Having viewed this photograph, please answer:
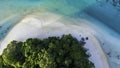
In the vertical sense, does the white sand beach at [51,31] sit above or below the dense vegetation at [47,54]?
above

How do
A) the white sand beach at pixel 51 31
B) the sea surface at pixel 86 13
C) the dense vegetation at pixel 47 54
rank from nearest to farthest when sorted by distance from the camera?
the dense vegetation at pixel 47 54 → the white sand beach at pixel 51 31 → the sea surface at pixel 86 13

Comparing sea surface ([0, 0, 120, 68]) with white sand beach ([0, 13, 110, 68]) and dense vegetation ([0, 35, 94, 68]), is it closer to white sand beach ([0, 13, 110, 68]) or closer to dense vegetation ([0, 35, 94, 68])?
white sand beach ([0, 13, 110, 68])

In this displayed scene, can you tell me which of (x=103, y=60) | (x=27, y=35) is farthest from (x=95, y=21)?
(x=27, y=35)

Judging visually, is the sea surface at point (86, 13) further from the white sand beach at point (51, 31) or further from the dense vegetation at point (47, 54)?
the dense vegetation at point (47, 54)

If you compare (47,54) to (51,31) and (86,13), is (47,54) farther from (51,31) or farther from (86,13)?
(86,13)

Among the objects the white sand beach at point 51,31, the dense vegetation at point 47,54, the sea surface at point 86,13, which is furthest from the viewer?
the sea surface at point 86,13

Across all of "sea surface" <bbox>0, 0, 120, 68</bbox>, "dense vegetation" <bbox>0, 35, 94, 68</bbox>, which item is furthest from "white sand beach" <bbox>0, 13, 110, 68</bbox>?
"dense vegetation" <bbox>0, 35, 94, 68</bbox>

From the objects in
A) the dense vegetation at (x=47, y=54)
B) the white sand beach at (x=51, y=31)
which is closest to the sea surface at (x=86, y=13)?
the white sand beach at (x=51, y=31)

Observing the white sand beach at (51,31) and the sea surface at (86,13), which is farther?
the sea surface at (86,13)
